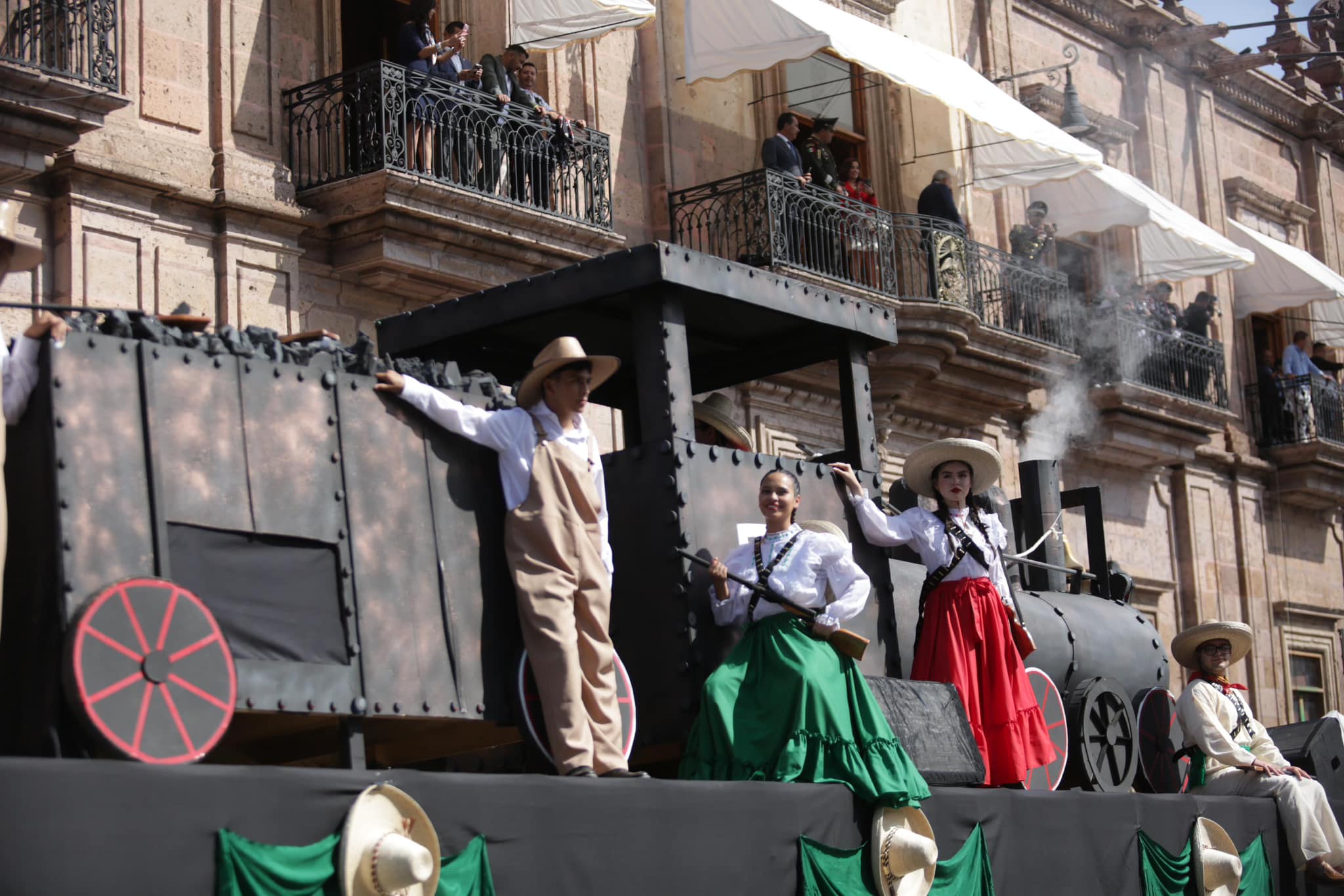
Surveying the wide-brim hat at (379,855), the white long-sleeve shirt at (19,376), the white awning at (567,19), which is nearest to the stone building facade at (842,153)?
the white awning at (567,19)

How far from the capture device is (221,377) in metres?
5.29

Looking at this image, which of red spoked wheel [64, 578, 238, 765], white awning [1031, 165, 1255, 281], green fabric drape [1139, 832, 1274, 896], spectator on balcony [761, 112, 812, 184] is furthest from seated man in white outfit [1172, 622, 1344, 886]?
white awning [1031, 165, 1255, 281]

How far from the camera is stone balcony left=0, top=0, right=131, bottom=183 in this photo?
1068 cm

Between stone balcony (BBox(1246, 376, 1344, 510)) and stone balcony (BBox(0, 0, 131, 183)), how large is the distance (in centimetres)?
1508

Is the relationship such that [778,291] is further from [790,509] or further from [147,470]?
[147,470]

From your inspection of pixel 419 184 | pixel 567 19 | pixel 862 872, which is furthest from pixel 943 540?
pixel 567 19

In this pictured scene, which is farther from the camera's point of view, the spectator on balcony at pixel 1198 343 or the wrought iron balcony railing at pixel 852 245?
the spectator on balcony at pixel 1198 343

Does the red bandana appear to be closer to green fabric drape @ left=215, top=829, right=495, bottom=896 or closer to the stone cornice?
green fabric drape @ left=215, top=829, right=495, bottom=896

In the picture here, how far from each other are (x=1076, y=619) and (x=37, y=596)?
20.1 feet

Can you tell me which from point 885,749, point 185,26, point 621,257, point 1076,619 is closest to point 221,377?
point 621,257

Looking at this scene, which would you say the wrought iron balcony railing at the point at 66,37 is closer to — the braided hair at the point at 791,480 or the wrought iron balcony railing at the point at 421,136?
the wrought iron balcony railing at the point at 421,136

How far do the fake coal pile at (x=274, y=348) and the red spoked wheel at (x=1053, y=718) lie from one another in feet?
11.2

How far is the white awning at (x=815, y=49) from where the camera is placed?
586 inches

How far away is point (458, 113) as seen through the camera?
13227mm
